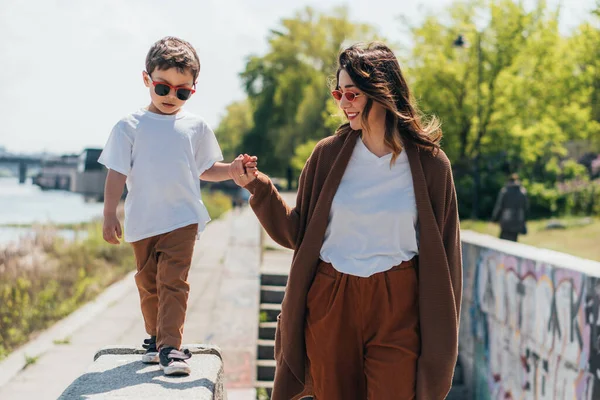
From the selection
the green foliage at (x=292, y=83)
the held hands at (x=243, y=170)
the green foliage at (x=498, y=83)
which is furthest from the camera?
the green foliage at (x=292, y=83)

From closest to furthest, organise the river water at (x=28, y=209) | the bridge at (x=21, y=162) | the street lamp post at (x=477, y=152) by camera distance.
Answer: the river water at (x=28, y=209) < the bridge at (x=21, y=162) < the street lamp post at (x=477, y=152)

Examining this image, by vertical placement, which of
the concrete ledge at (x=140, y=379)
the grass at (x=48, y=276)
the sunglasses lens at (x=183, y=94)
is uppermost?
the sunglasses lens at (x=183, y=94)

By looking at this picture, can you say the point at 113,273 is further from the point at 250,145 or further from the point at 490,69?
the point at 250,145

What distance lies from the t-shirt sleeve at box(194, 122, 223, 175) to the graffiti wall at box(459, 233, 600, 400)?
3022mm

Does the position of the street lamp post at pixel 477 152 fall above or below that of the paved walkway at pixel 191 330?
above

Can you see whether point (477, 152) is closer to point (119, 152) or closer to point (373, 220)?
point (119, 152)

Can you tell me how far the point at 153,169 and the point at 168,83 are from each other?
415mm

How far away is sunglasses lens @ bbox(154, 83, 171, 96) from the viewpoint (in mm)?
3542

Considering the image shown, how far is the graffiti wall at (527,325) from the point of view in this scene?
5.55 metres

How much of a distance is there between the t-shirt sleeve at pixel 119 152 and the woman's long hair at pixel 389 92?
1.12 meters

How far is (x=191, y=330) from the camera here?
898 cm

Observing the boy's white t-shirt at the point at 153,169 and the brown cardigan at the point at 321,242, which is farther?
the boy's white t-shirt at the point at 153,169

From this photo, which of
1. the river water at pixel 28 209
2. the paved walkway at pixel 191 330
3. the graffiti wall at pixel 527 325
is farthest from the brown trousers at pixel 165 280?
the river water at pixel 28 209

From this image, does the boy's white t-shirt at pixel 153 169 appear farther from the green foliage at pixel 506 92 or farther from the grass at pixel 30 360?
the green foliage at pixel 506 92
